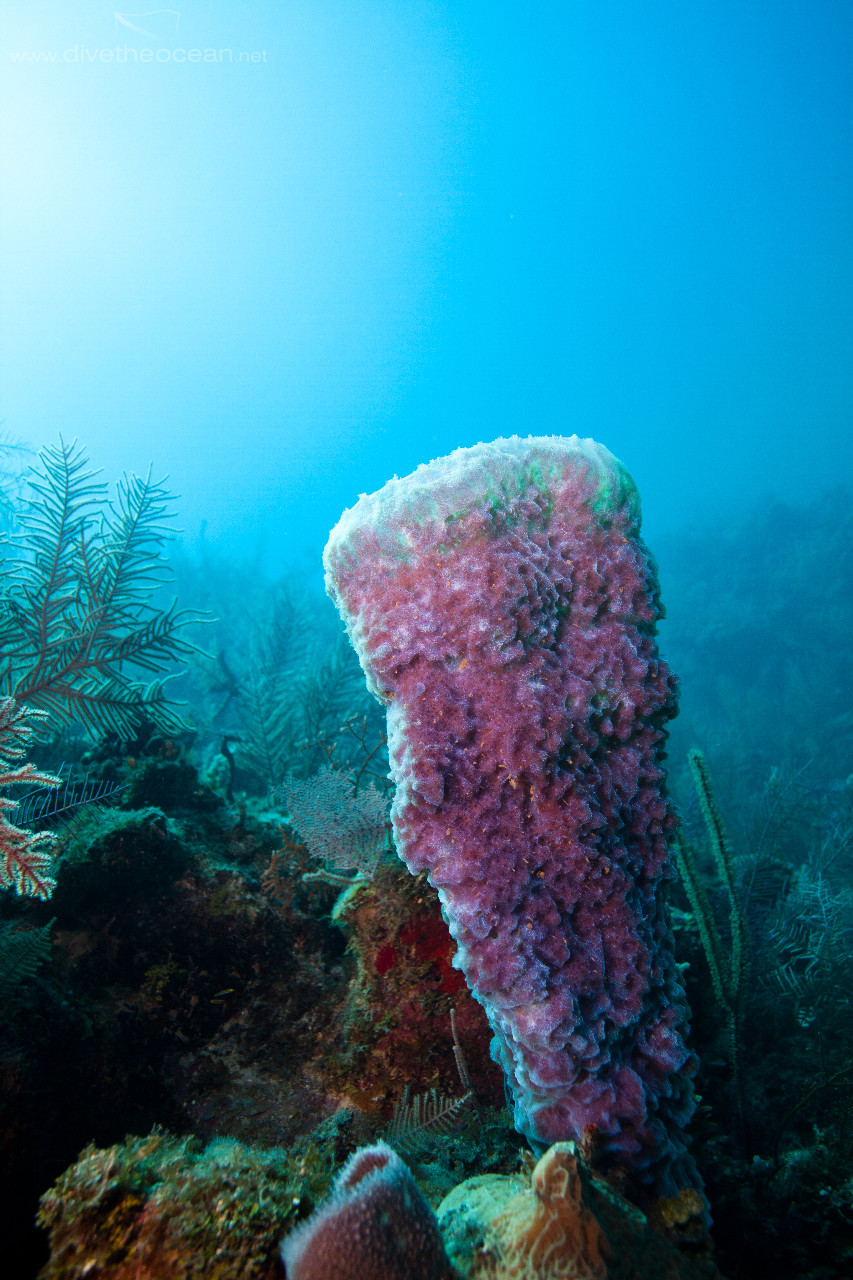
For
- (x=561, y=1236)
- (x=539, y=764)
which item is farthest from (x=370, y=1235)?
(x=539, y=764)

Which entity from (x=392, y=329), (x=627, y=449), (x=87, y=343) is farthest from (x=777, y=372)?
(x=87, y=343)

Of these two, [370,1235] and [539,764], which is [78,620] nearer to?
[539,764]

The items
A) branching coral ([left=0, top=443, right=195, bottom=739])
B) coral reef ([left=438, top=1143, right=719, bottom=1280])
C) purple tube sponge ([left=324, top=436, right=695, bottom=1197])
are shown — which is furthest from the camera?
branching coral ([left=0, top=443, right=195, bottom=739])

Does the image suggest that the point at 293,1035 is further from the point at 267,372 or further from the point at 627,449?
the point at 267,372

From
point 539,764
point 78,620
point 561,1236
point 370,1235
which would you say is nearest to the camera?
point 370,1235

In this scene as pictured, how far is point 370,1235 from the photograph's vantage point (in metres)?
1.22

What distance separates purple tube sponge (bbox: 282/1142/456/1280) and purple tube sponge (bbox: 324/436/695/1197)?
550mm

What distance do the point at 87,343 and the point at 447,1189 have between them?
12353 centimetres

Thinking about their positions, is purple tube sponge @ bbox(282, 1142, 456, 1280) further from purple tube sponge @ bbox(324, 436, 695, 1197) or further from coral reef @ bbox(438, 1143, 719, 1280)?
purple tube sponge @ bbox(324, 436, 695, 1197)

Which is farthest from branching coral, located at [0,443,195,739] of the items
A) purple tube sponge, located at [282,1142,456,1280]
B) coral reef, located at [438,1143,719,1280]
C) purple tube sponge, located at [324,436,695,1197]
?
coral reef, located at [438,1143,719,1280]

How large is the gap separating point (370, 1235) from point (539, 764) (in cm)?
124

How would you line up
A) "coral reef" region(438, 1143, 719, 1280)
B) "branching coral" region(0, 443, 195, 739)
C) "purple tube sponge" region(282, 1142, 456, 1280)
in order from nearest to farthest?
"purple tube sponge" region(282, 1142, 456, 1280) < "coral reef" region(438, 1143, 719, 1280) < "branching coral" region(0, 443, 195, 739)

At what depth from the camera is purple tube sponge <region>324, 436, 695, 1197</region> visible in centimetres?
174

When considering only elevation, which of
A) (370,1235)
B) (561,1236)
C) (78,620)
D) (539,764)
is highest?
(78,620)
